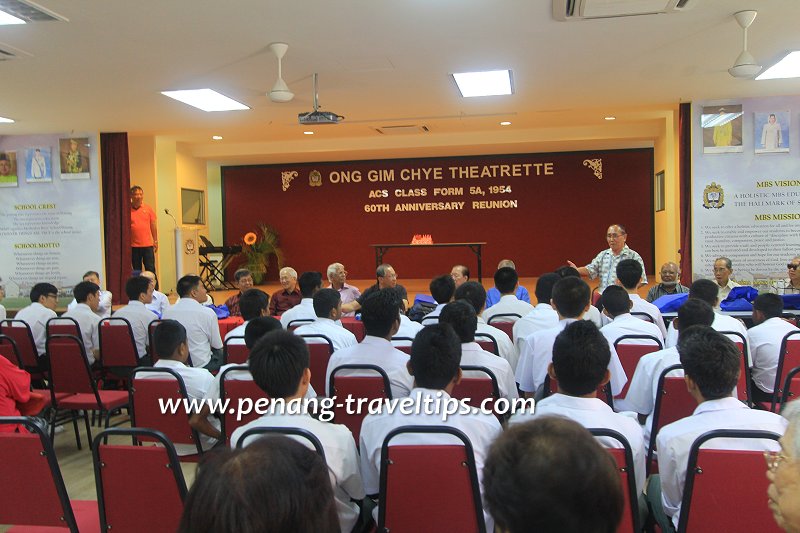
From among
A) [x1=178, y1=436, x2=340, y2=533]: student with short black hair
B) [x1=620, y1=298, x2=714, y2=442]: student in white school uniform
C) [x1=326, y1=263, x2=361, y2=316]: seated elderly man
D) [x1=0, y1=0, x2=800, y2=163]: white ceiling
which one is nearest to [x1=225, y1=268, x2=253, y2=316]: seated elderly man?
[x1=326, y1=263, x2=361, y2=316]: seated elderly man

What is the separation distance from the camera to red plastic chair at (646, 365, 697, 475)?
2652 millimetres

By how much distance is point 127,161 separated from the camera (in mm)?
10023

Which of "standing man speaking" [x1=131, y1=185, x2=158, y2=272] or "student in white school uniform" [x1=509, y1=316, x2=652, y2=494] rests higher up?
"standing man speaking" [x1=131, y1=185, x2=158, y2=272]

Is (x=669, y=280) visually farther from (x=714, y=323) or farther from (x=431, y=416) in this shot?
(x=431, y=416)

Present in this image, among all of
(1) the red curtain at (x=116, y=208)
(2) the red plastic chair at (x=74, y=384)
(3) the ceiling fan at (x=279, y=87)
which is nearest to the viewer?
(2) the red plastic chair at (x=74, y=384)

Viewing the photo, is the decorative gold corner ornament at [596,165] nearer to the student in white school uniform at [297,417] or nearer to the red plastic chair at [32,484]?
the student in white school uniform at [297,417]

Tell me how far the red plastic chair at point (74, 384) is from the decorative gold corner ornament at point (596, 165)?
39.8 feet

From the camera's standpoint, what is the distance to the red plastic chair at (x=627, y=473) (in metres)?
1.81

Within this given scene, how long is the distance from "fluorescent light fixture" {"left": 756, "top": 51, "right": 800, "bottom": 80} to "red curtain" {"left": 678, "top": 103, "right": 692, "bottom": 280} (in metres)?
1.41

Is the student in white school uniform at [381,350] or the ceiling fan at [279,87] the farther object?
the ceiling fan at [279,87]

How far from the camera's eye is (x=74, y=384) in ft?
13.2

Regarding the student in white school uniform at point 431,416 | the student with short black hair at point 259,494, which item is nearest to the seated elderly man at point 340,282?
the student in white school uniform at point 431,416

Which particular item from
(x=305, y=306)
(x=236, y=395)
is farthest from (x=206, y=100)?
(x=236, y=395)

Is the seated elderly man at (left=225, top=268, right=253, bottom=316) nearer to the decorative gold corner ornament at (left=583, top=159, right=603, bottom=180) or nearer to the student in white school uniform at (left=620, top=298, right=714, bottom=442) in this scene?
the student in white school uniform at (left=620, top=298, right=714, bottom=442)
